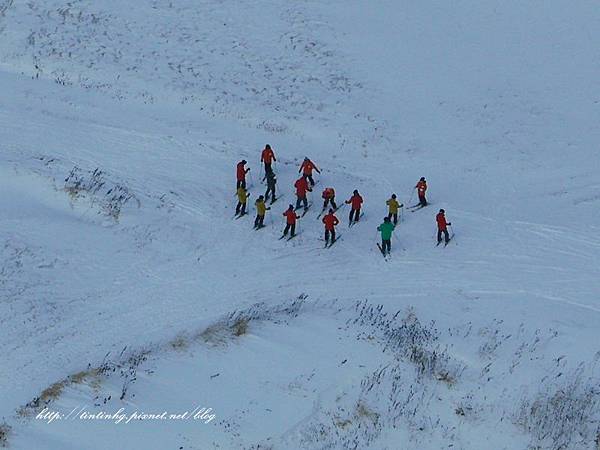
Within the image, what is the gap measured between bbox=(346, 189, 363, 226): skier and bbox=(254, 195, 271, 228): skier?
244 centimetres

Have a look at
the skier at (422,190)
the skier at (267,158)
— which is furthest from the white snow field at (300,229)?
the skier at (267,158)

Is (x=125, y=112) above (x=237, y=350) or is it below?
above

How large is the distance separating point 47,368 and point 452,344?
A: 8.81m

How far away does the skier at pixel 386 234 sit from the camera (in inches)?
782

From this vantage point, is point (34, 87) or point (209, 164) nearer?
point (209, 164)

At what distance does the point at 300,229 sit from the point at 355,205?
67.3 inches

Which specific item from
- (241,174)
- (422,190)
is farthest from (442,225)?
(241,174)

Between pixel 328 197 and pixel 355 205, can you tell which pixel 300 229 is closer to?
pixel 328 197

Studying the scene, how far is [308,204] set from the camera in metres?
22.0

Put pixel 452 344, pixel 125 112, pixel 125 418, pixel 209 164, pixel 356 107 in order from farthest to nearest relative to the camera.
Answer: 1. pixel 356 107
2. pixel 125 112
3. pixel 209 164
4. pixel 452 344
5. pixel 125 418

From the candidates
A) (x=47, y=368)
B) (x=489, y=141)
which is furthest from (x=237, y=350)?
(x=489, y=141)

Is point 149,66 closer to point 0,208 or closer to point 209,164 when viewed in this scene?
point 209,164

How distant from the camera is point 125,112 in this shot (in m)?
25.2

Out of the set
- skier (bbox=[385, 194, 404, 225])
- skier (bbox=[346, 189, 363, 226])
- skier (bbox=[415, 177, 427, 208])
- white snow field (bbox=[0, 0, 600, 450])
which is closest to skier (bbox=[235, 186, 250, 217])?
white snow field (bbox=[0, 0, 600, 450])
